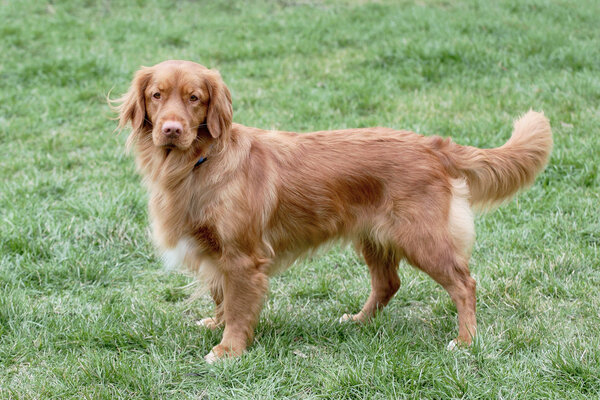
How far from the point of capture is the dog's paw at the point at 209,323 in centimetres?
367

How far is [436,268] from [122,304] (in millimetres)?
1867

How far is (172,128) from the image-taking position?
10.1ft

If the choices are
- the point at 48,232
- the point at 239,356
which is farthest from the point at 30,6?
the point at 239,356

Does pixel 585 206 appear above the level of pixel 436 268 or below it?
below

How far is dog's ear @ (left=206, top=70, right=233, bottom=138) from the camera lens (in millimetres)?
3279

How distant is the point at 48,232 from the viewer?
15.0 feet

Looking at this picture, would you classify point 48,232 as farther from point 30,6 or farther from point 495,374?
point 30,6

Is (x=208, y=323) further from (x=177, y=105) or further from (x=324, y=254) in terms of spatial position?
(x=177, y=105)

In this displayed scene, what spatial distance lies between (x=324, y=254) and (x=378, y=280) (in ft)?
1.74

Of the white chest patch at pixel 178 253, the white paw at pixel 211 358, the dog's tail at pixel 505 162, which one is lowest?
the white paw at pixel 211 358

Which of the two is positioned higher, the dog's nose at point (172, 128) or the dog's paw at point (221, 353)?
the dog's nose at point (172, 128)

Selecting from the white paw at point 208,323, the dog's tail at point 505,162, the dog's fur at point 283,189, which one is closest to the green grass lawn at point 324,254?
the white paw at point 208,323

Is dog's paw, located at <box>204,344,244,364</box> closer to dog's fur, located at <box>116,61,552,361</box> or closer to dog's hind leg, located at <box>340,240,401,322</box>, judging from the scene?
dog's fur, located at <box>116,61,552,361</box>

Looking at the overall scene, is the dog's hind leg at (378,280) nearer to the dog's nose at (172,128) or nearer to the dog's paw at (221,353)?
the dog's paw at (221,353)
